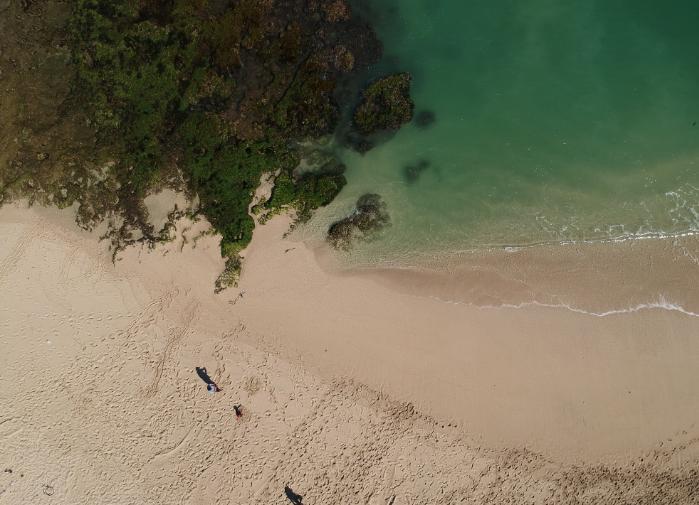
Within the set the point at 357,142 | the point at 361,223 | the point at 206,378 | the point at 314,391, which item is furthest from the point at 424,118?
the point at 206,378

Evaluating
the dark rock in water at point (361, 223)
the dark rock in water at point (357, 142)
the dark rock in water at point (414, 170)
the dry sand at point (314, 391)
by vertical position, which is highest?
the dark rock in water at point (357, 142)

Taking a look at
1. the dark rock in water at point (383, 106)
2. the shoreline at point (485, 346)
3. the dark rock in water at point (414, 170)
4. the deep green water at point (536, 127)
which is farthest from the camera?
the dark rock in water at point (414, 170)

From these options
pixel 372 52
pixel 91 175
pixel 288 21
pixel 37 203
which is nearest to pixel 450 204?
pixel 372 52

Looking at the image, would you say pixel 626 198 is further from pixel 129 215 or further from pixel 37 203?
pixel 37 203

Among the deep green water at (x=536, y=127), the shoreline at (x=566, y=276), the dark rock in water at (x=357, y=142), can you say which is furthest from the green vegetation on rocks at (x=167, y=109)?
the shoreline at (x=566, y=276)

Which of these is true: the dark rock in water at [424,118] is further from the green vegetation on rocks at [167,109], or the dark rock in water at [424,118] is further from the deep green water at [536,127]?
the green vegetation on rocks at [167,109]

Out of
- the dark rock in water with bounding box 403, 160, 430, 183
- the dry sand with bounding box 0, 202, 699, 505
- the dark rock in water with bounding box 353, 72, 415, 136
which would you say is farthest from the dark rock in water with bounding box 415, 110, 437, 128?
the dry sand with bounding box 0, 202, 699, 505
